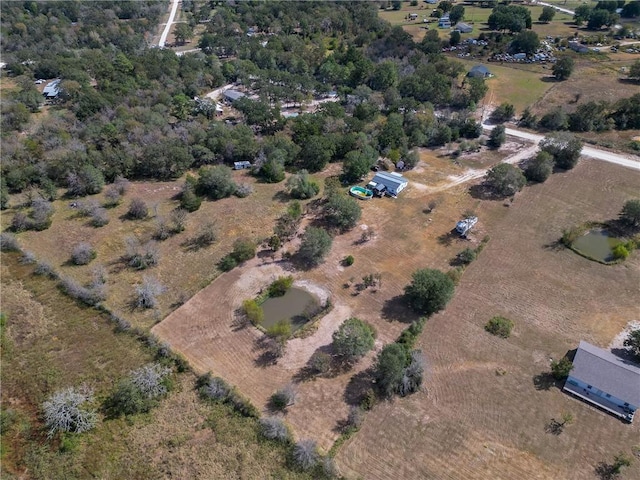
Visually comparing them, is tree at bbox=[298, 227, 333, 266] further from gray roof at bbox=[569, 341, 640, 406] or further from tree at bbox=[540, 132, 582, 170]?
tree at bbox=[540, 132, 582, 170]

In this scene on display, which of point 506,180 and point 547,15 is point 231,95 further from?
point 547,15

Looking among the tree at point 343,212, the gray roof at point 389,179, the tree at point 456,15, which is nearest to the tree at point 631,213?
the gray roof at point 389,179

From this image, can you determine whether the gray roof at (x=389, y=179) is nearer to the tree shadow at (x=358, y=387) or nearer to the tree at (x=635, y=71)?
the tree shadow at (x=358, y=387)

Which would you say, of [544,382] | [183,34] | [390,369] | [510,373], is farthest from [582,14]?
[390,369]

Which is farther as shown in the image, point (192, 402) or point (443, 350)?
point (443, 350)

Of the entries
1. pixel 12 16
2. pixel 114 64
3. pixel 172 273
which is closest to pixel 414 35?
pixel 114 64

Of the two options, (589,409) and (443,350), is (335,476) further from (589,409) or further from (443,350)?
(589,409)
